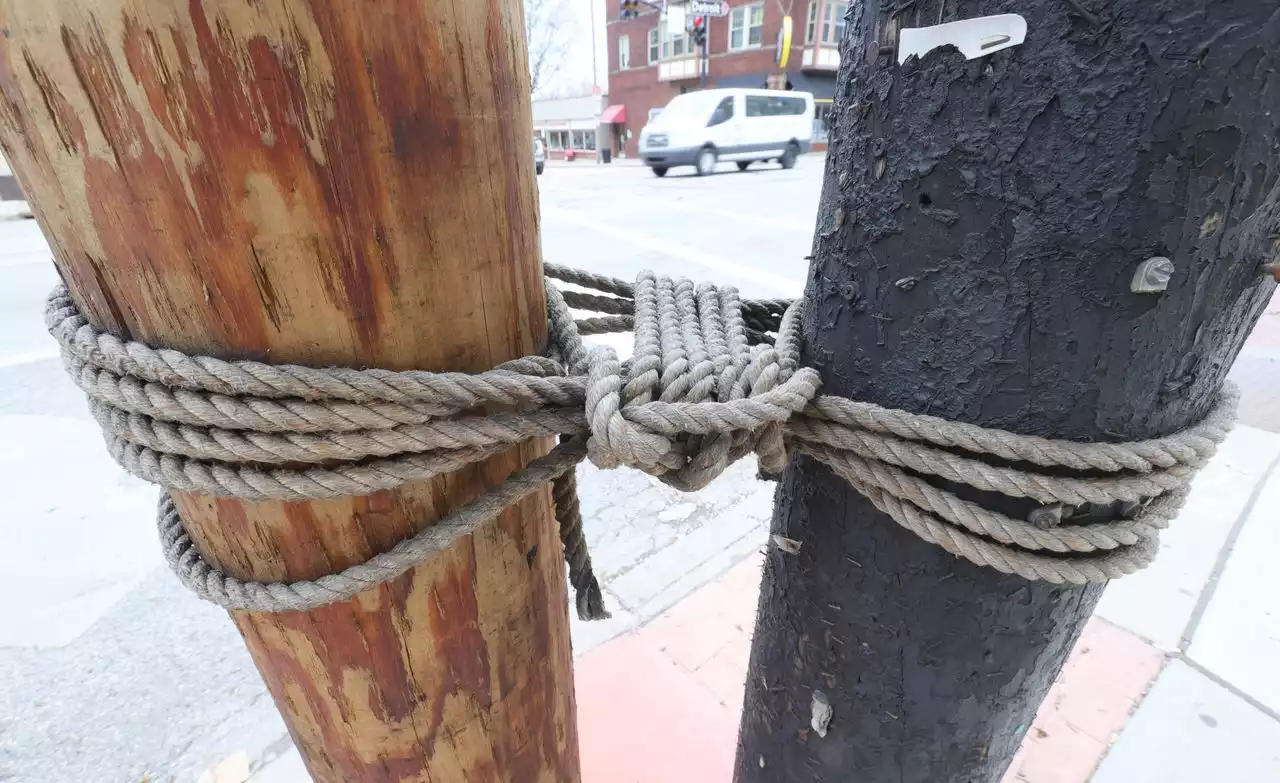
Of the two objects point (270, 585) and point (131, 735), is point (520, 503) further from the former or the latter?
point (131, 735)

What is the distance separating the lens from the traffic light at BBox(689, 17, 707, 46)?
1730 cm

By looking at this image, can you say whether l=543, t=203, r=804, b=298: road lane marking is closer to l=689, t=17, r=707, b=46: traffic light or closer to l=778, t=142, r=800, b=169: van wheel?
l=778, t=142, r=800, b=169: van wheel

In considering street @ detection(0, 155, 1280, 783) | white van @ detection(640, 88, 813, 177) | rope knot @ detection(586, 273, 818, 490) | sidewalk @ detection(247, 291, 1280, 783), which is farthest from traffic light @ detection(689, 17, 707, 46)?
rope knot @ detection(586, 273, 818, 490)

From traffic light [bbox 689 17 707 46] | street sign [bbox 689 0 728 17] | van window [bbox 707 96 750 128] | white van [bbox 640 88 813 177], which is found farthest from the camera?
traffic light [bbox 689 17 707 46]

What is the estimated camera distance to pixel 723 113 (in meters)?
12.4

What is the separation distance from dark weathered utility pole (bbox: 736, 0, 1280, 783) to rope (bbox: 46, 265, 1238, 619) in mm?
31

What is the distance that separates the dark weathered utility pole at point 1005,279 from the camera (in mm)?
401

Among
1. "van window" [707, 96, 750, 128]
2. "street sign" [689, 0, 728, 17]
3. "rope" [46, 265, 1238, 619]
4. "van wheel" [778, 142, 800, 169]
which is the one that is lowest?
"van wheel" [778, 142, 800, 169]

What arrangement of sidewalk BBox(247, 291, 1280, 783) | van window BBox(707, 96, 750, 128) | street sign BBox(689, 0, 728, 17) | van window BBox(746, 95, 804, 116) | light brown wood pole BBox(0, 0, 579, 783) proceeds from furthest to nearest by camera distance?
1. street sign BBox(689, 0, 728, 17)
2. van window BBox(746, 95, 804, 116)
3. van window BBox(707, 96, 750, 128)
4. sidewalk BBox(247, 291, 1280, 783)
5. light brown wood pole BBox(0, 0, 579, 783)

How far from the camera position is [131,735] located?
60.1 inches

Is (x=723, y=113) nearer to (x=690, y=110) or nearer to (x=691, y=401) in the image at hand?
(x=690, y=110)

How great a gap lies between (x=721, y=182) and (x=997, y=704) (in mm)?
11411

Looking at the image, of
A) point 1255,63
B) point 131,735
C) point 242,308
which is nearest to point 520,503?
point 242,308

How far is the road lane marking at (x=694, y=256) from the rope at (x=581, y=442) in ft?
10.0
